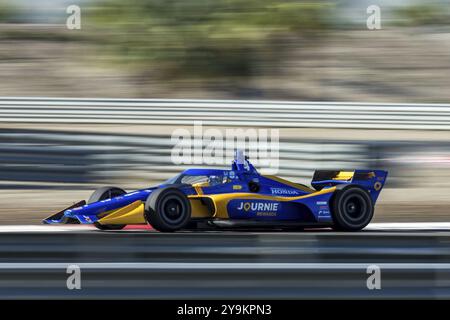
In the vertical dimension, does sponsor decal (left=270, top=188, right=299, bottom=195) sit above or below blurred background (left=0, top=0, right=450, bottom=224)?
below

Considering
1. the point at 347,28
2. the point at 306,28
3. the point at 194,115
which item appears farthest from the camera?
the point at 347,28

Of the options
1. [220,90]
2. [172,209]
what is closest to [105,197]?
[172,209]

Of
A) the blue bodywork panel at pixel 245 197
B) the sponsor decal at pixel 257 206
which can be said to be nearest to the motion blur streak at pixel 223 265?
the blue bodywork panel at pixel 245 197

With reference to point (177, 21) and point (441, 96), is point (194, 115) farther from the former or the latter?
point (441, 96)

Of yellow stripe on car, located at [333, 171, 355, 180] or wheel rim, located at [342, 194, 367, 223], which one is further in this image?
yellow stripe on car, located at [333, 171, 355, 180]

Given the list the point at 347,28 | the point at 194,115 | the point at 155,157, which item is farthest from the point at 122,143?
the point at 347,28

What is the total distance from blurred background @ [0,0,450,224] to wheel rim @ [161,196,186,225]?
4.13m

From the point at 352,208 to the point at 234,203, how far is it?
1.15 m

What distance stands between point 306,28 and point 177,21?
3758 millimetres

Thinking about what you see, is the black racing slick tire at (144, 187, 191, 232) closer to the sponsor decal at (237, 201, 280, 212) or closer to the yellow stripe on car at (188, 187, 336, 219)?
the yellow stripe on car at (188, 187, 336, 219)

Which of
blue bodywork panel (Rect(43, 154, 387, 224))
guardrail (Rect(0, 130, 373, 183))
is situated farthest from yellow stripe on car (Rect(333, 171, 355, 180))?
guardrail (Rect(0, 130, 373, 183))

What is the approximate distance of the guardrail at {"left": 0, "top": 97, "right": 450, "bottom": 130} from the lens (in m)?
17.1

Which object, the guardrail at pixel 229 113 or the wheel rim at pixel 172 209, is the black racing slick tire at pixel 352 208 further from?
the guardrail at pixel 229 113

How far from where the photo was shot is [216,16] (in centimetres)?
2122
